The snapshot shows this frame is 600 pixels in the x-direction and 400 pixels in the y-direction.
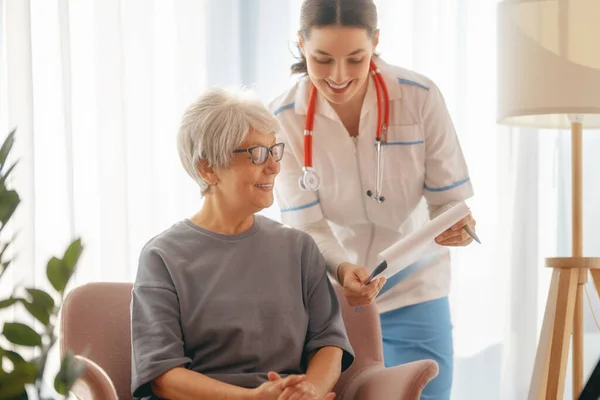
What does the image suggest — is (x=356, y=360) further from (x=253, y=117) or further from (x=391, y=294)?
(x=253, y=117)

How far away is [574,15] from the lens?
2.18m

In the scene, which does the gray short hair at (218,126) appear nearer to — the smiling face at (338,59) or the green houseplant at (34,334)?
the smiling face at (338,59)

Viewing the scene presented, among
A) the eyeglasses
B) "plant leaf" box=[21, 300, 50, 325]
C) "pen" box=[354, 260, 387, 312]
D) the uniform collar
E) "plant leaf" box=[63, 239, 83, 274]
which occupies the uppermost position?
the uniform collar

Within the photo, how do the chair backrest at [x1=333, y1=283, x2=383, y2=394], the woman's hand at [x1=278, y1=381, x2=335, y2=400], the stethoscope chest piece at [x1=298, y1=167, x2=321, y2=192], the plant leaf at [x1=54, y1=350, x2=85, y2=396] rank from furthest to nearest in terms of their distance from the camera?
1. the stethoscope chest piece at [x1=298, y1=167, x2=321, y2=192]
2. the chair backrest at [x1=333, y1=283, x2=383, y2=394]
3. the woman's hand at [x1=278, y1=381, x2=335, y2=400]
4. the plant leaf at [x1=54, y1=350, x2=85, y2=396]

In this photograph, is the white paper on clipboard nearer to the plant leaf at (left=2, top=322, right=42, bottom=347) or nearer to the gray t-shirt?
the gray t-shirt

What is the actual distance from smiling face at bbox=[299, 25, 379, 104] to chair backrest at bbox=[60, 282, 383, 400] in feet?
1.66

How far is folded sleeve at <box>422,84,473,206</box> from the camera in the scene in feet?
6.20

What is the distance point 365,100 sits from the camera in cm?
191

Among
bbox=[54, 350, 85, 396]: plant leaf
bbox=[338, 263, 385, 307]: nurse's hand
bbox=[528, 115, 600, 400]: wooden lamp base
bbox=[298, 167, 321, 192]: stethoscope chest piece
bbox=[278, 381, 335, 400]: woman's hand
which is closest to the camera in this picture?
bbox=[54, 350, 85, 396]: plant leaf

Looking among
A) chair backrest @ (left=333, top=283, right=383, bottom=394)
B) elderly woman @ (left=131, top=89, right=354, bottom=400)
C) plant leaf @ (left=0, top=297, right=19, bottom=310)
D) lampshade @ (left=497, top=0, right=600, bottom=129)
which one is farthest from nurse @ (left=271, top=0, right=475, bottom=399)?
plant leaf @ (left=0, top=297, right=19, bottom=310)

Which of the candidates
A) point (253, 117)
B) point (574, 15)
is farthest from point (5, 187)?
point (574, 15)

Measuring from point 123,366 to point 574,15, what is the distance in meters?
1.54

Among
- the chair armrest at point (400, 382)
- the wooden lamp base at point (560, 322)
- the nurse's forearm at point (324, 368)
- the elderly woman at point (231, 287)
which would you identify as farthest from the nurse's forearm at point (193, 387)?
the wooden lamp base at point (560, 322)

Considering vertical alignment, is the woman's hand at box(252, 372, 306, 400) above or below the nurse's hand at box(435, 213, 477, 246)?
below
